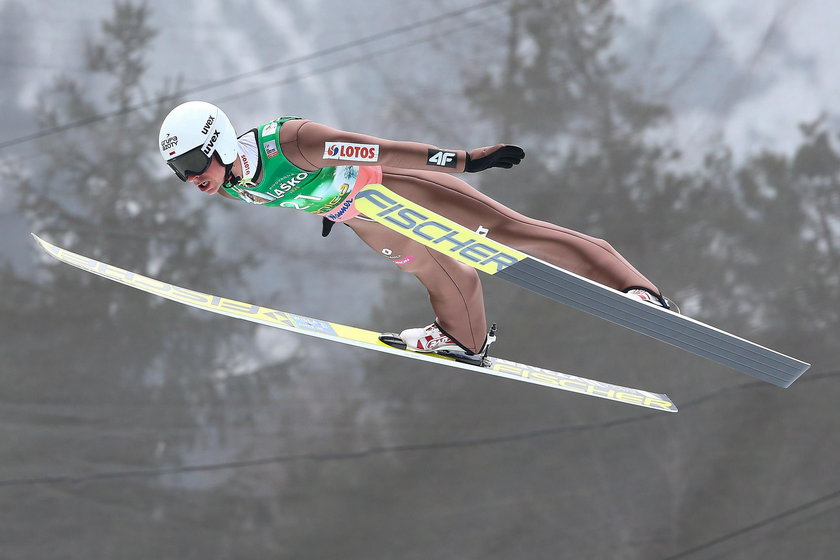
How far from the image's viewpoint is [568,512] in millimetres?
5414

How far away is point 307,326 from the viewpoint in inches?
139

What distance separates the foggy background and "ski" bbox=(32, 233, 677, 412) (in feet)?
5.18

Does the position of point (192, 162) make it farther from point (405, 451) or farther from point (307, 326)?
point (405, 451)

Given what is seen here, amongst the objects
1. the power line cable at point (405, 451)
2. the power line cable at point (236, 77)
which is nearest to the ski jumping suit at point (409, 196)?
the power line cable at point (405, 451)

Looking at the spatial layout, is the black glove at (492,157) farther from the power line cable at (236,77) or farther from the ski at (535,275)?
the power line cable at (236,77)

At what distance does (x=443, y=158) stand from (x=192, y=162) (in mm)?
748

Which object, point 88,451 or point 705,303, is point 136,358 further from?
point 705,303

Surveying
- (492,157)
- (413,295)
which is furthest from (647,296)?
(413,295)

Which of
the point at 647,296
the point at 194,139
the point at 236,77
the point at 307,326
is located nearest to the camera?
the point at 194,139

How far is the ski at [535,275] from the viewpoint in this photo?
9.71ft

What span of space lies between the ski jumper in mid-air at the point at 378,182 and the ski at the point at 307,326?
0.23 metres

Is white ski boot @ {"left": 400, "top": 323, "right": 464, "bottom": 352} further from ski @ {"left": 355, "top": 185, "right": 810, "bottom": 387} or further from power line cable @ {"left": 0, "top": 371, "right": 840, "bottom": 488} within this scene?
power line cable @ {"left": 0, "top": 371, "right": 840, "bottom": 488}

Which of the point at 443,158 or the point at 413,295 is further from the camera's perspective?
the point at 413,295

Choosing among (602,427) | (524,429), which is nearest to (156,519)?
(524,429)
